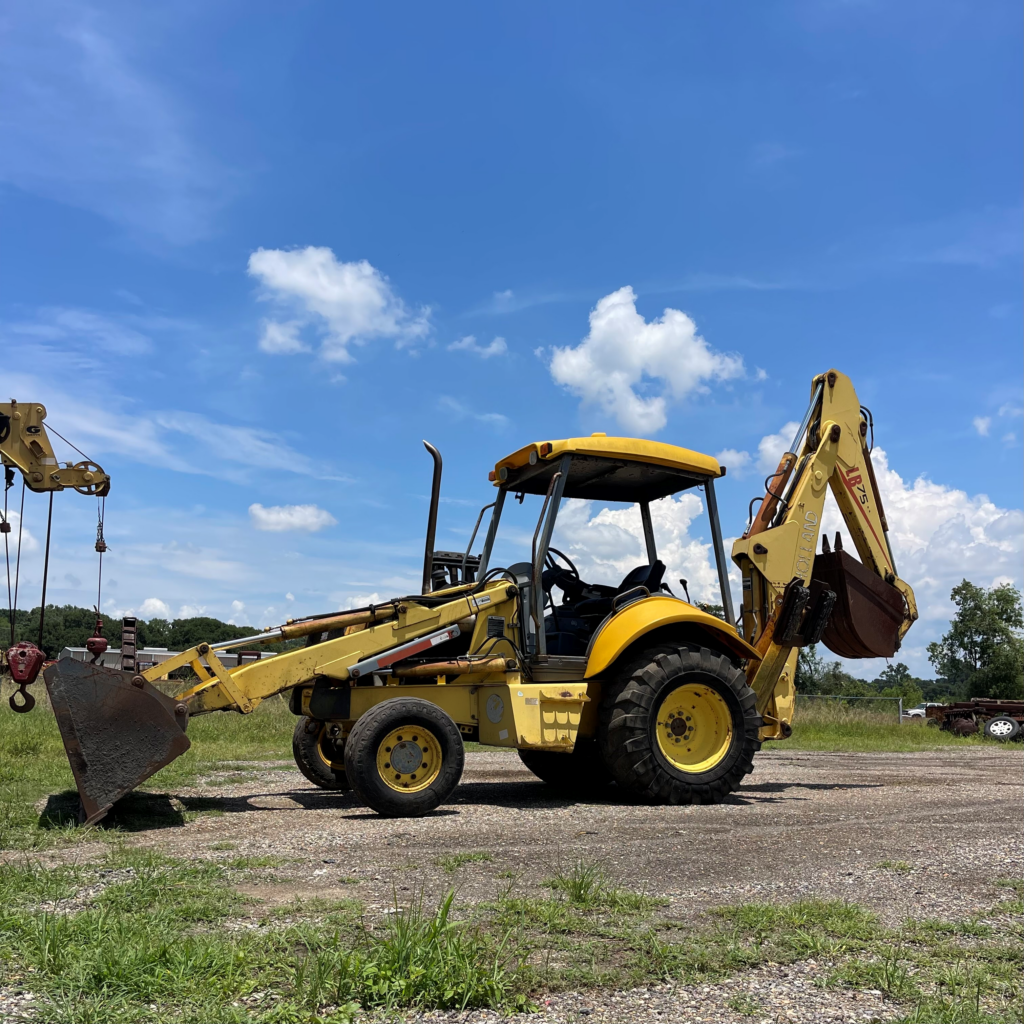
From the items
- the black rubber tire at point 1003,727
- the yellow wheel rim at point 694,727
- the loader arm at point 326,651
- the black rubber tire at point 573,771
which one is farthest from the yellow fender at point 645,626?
the black rubber tire at point 1003,727

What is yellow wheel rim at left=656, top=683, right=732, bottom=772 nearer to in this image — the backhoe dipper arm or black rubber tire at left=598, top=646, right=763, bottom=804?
black rubber tire at left=598, top=646, right=763, bottom=804

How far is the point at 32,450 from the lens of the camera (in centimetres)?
846

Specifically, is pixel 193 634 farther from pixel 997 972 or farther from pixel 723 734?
→ pixel 997 972

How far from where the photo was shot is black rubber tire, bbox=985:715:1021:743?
68.4 feet

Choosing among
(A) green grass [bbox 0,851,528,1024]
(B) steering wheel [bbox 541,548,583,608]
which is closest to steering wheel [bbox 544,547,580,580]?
(B) steering wheel [bbox 541,548,583,608]

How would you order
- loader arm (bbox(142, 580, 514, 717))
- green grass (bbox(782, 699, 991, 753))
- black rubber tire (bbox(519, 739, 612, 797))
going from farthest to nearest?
green grass (bbox(782, 699, 991, 753)) < black rubber tire (bbox(519, 739, 612, 797)) < loader arm (bbox(142, 580, 514, 717))

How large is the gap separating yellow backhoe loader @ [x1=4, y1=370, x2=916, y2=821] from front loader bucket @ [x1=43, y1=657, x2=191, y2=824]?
0.01 meters

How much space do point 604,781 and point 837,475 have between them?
4.02 m

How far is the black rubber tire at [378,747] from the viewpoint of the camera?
702 cm

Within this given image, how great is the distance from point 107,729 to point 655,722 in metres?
4.21

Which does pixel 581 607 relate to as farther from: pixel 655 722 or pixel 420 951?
pixel 420 951

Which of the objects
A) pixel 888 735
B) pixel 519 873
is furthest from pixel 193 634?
pixel 519 873

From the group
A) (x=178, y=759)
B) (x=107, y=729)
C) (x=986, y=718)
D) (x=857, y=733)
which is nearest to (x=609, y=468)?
(x=107, y=729)

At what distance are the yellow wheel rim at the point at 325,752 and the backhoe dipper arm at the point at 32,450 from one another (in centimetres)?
306
